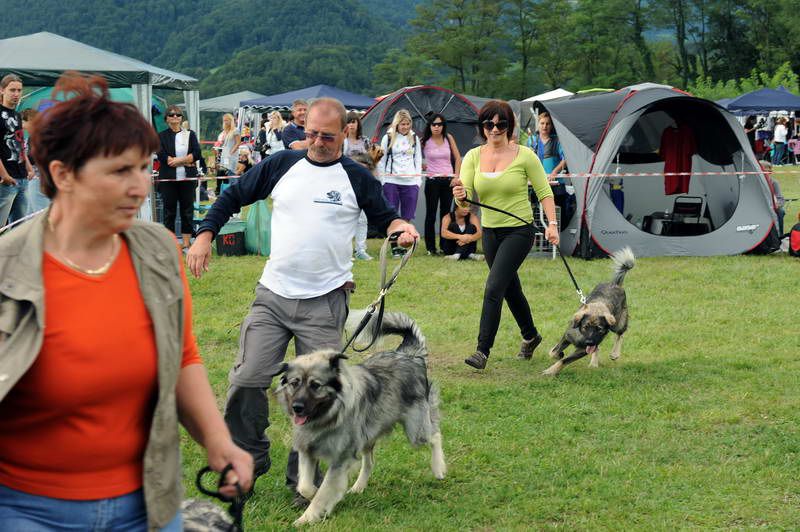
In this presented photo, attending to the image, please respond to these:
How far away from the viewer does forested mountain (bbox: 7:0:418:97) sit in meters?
78.4

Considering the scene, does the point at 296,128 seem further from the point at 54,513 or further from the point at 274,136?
the point at 54,513

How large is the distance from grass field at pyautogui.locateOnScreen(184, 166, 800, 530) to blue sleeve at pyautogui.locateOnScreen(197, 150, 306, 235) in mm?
1381

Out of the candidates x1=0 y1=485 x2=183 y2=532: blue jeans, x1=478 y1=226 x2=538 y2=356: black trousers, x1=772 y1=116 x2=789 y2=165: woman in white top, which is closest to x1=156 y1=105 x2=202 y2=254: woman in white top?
x1=478 y1=226 x2=538 y2=356: black trousers

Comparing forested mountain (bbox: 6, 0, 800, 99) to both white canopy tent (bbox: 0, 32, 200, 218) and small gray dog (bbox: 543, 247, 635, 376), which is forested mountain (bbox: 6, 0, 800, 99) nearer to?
white canopy tent (bbox: 0, 32, 200, 218)

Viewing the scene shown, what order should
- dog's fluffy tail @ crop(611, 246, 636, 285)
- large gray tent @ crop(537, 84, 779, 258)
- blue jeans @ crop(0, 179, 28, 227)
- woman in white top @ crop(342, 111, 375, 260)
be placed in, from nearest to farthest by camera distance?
dog's fluffy tail @ crop(611, 246, 636, 285)
blue jeans @ crop(0, 179, 28, 227)
woman in white top @ crop(342, 111, 375, 260)
large gray tent @ crop(537, 84, 779, 258)

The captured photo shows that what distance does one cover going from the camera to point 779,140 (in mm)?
29719

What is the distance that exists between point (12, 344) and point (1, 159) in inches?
295

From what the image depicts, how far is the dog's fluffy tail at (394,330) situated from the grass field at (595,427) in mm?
520

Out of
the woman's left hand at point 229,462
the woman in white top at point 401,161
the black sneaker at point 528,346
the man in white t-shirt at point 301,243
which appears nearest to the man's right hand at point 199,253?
the man in white t-shirt at point 301,243

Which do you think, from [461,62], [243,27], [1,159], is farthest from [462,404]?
[243,27]

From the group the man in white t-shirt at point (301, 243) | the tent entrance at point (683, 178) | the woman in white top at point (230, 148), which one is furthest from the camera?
the woman in white top at point (230, 148)

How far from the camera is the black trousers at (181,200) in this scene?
12.0 m

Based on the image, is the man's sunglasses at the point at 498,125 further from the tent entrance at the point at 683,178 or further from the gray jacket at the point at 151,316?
the tent entrance at the point at 683,178

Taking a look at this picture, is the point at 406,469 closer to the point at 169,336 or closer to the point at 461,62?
the point at 169,336
